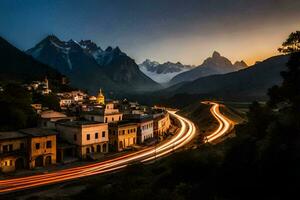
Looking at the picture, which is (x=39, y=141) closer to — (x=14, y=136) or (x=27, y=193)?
(x=14, y=136)

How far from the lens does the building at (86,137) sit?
189ft

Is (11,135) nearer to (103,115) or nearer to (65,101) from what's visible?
(103,115)

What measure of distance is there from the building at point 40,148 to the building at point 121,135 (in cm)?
1455

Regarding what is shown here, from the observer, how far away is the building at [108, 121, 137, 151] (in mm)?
65562

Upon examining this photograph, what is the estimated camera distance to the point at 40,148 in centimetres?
5209

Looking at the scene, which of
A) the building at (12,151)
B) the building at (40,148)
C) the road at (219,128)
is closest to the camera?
the building at (12,151)

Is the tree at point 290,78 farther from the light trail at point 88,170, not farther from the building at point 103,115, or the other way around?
the building at point 103,115

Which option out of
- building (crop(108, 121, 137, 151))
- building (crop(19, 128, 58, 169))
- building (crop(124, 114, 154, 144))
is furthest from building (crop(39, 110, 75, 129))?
building (crop(124, 114, 154, 144))

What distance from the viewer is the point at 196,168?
27641 millimetres

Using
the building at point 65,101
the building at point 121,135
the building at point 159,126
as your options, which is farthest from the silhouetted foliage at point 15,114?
the building at point 65,101

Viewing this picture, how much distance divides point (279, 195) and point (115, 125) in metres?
50.6

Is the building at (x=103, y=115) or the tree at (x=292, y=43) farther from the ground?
the tree at (x=292, y=43)

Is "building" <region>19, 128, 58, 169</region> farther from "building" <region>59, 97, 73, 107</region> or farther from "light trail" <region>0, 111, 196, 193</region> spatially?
"building" <region>59, 97, 73, 107</region>

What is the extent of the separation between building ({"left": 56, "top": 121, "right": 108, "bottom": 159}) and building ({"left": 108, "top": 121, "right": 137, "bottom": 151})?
2.81 metres
